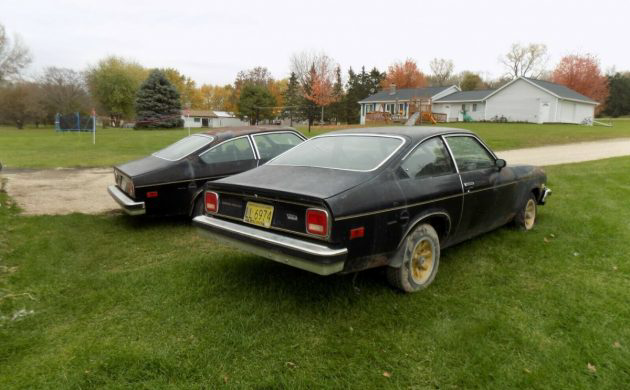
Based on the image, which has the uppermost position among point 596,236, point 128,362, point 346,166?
point 346,166

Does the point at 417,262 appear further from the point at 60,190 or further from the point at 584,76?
the point at 584,76

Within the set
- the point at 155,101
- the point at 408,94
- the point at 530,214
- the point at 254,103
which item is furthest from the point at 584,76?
the point at 530,214

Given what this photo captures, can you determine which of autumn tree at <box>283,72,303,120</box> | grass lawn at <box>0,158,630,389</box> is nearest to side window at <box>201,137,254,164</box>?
grass lawn at <box>0,158,630,389</box>

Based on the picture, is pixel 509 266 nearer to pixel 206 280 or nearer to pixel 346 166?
pixel 346 166

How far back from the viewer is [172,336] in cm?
303

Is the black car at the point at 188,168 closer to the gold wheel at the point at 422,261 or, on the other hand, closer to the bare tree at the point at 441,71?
the gold wheel at the point at 422,261

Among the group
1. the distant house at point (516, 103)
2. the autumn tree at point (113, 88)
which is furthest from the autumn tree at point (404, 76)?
the autumn tree at point (113, 88)

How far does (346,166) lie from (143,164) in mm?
3663

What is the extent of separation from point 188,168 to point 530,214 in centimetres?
471

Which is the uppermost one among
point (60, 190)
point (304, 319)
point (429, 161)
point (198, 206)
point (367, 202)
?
point (429, 161)

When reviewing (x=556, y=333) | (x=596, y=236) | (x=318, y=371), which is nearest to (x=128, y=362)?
(x=318, y=371)

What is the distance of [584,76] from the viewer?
5553 cm

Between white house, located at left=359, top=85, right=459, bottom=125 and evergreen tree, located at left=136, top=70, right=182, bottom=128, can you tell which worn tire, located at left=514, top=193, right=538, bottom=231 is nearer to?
white house, located at left=359, top=85, right=459, bottom=125

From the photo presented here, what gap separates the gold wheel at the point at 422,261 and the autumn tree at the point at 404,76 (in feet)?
202
